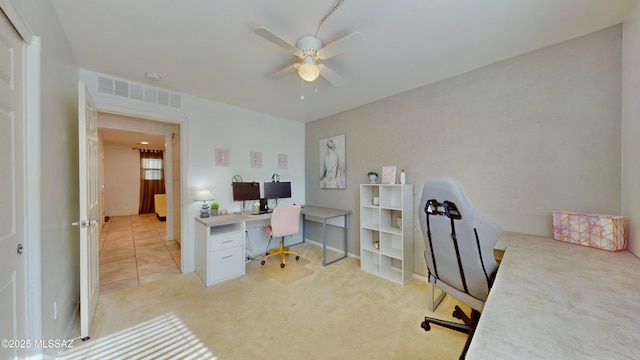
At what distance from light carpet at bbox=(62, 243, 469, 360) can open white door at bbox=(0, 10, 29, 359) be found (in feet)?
2.83

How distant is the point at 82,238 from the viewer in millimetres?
1735

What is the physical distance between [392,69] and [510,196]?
5.76 feet

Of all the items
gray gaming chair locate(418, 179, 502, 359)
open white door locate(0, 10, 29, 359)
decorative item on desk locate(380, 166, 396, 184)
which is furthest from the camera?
decorative item on desk locate(380, 166, 396, 184)

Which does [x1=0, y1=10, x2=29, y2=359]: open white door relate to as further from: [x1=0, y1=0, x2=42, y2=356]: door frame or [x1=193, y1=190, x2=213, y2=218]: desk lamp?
[x1=193, y1=190, x2=213, y2=218]: desk lamp

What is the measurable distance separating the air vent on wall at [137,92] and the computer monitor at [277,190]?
173cm

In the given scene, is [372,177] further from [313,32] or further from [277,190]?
[313,32]

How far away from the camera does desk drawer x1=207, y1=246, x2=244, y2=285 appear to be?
2.75 metres

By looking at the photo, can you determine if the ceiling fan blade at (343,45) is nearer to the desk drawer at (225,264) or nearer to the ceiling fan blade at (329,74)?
the ceiling fan blade at (329,74)

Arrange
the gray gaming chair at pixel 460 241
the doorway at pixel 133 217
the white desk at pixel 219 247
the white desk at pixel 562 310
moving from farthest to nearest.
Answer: the doorway at pixel 133 217 → the white desk at pixel 219 247 → the gray gaming chair at pixel 460 241 → the white desk at pixel 562 310

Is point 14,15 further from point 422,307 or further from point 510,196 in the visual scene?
point 510,196

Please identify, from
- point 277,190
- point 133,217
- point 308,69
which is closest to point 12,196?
point 308,69

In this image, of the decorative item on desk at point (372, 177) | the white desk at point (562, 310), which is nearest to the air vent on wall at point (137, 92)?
the decorative item on desk at point (372, 177)

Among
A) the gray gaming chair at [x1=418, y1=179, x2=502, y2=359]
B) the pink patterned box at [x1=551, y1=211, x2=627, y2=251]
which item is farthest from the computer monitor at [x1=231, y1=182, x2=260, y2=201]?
the pink patterned box at [x1=551, y1=211, x2=627, y2=251]

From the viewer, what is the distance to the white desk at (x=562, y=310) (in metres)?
0.62
